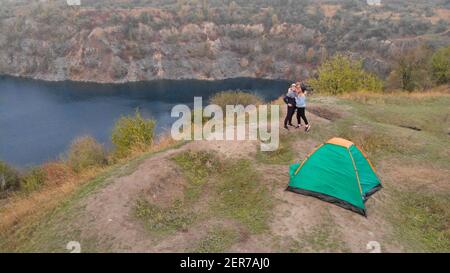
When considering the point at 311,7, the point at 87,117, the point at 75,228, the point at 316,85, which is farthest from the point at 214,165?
the point at 311,7

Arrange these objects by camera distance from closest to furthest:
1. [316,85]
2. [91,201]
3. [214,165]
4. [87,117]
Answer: [91,201] → [214,165] → [316,85] → [87,117]

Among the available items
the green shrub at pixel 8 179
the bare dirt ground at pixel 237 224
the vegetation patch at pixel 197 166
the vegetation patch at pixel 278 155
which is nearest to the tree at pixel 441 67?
the vegetation patch at pixel 278 155

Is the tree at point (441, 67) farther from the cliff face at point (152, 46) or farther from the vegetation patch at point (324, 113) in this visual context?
the cliff face at point (152, 46)

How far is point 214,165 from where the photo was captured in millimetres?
16469

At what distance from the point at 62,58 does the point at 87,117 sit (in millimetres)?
55281

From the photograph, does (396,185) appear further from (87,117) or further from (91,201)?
(87,117)

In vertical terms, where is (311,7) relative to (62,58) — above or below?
above

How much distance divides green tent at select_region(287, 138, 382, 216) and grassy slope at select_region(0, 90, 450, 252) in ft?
3.53

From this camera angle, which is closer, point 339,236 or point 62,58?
point 339,236

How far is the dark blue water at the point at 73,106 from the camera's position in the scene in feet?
231

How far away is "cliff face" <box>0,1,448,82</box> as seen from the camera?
130 meters

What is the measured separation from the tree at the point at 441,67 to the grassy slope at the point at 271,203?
29.2m
